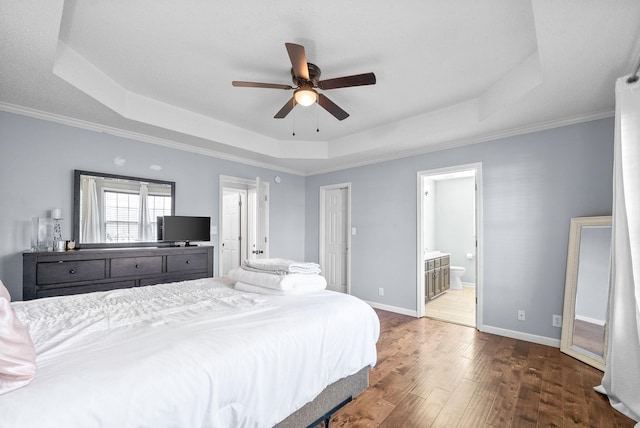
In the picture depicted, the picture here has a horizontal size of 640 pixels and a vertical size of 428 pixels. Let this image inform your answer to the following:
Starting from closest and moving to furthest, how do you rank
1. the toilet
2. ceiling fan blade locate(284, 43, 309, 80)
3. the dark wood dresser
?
ceiling fan blade locate(284, 43, 309, 80) → the dark wood dresser → the toilet

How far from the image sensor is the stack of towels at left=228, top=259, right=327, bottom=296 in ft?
6.48

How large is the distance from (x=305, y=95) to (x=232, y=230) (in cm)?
371

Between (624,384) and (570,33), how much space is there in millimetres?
2385

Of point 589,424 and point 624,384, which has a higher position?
point 624,384

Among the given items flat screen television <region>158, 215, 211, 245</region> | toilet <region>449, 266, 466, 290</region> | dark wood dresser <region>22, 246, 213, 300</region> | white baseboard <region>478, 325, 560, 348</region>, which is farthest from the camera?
toilet <region>449, 266, 466, 290</region>

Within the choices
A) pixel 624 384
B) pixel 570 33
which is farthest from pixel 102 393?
pixel 624 384

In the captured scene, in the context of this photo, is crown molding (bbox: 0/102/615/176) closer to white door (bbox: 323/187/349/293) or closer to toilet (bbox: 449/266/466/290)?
white door (bbox: 323/187/349/293)

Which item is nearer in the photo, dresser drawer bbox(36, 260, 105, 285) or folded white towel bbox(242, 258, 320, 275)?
folded white towel bbox(242, 258, 320, 275)

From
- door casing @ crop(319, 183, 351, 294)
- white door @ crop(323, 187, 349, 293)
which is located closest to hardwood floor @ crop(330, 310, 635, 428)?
door casing @ crop(319, 183, 351, 294)

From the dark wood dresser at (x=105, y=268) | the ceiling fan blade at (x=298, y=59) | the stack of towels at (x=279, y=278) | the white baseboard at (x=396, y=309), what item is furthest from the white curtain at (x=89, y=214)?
the white baseboard at (x=396, y=309)

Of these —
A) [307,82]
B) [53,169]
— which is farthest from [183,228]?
[307,82]

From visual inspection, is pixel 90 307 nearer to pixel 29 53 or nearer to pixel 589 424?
pixel 29 53

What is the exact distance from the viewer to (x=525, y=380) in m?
2.43

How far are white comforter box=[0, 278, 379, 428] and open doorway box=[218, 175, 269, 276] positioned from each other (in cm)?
304
